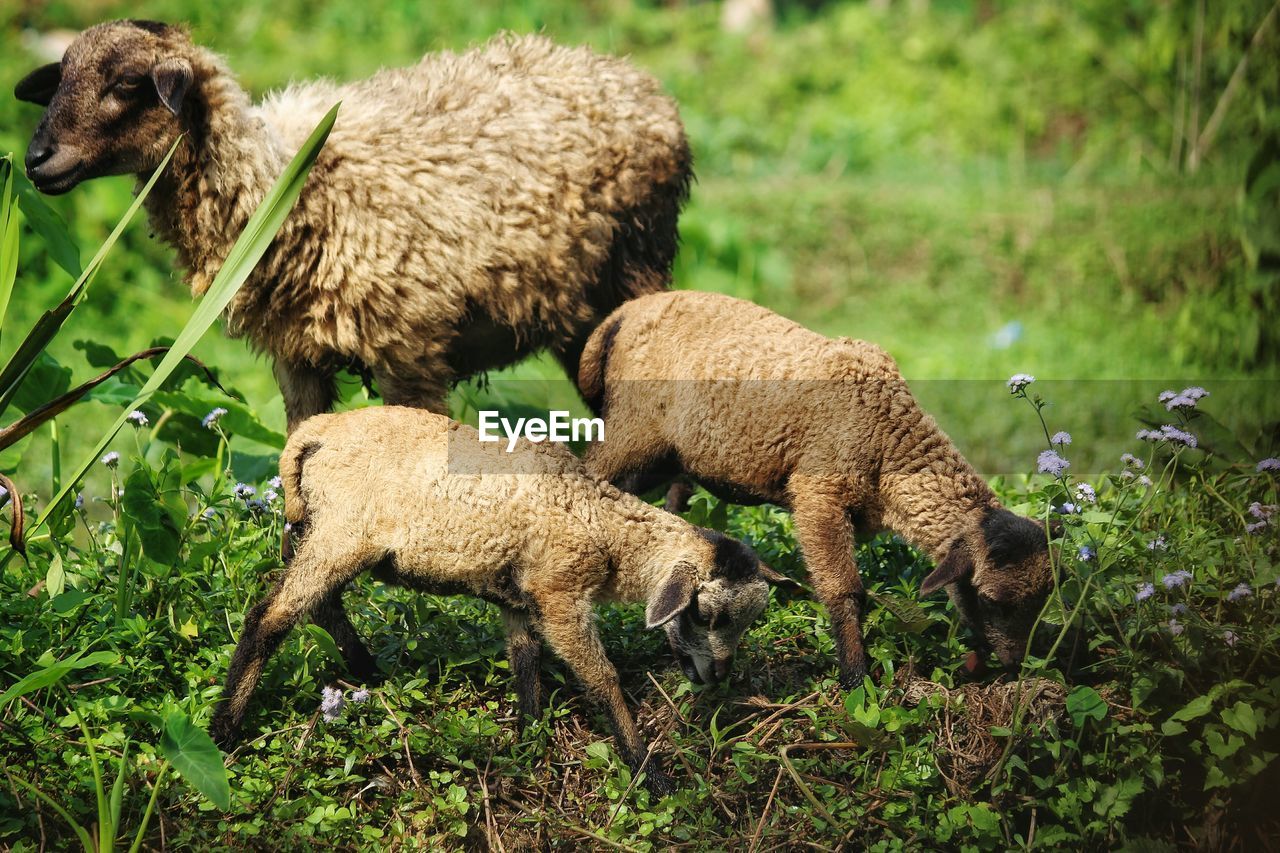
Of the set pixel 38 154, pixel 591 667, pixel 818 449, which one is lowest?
pixel 591 667

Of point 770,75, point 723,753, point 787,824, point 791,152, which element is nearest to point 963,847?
point 787,824

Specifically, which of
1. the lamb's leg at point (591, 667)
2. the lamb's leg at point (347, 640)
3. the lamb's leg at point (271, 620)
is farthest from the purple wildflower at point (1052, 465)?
the lamb's leg at point (347, 640)

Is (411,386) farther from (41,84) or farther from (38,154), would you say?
(41,84)

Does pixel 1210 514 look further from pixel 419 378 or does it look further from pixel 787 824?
pixel 419 378

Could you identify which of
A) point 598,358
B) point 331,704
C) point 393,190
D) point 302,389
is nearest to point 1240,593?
point 598,358

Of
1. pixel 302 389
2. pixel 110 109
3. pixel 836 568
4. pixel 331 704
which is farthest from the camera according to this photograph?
pixel 302 389

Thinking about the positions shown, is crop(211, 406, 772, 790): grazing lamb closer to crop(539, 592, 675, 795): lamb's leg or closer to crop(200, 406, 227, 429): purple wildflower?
crop(539, 592, 675, 795): lamb's leg

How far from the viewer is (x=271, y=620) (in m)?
4.19

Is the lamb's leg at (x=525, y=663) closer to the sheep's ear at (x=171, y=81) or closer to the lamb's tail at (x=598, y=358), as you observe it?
the lamb's tail at (x=598, y=358)

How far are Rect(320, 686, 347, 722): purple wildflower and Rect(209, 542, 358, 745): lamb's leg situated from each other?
22cm

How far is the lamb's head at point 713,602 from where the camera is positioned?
169 inches

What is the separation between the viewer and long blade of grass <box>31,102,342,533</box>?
4.11 m

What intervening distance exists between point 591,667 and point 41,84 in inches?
120

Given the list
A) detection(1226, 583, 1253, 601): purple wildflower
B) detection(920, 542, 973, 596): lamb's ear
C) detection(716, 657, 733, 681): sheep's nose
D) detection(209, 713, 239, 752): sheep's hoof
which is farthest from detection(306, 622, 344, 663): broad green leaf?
detection(1226, 583, 1253, 601): purple wildflower
